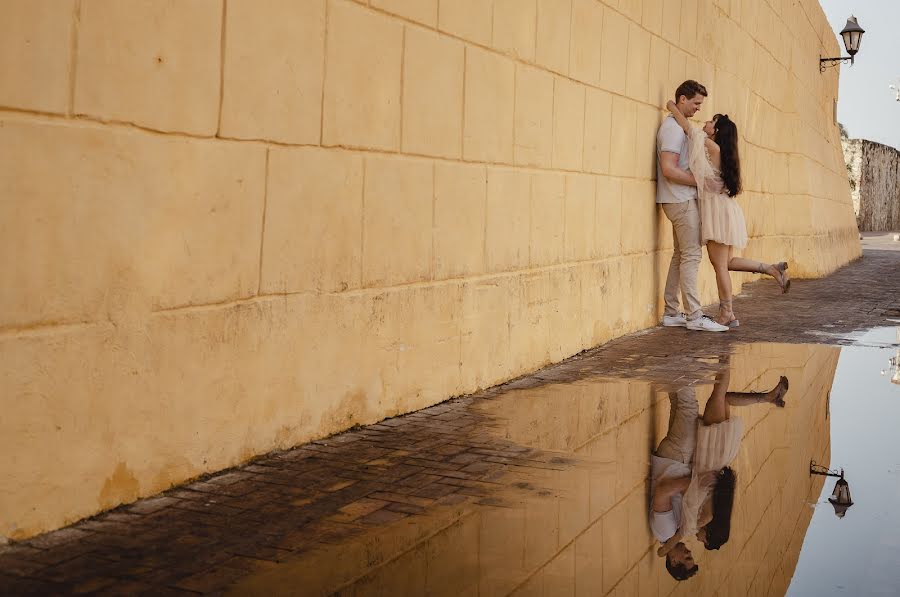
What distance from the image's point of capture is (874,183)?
38438 millimetres

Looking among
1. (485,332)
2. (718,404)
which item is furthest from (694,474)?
(485,332)

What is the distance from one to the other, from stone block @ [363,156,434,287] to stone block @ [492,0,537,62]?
1141 mm

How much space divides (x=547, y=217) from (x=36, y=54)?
13.5ft

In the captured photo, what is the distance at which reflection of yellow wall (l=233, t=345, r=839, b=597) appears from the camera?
303cm

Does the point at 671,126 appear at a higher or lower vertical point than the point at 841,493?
higher

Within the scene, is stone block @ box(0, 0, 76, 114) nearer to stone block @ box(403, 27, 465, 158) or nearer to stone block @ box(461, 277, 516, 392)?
stone block @ box(403, 27, 465, 158)

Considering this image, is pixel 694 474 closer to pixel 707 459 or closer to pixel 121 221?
pixel 707 459

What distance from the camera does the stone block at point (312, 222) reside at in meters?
4.29

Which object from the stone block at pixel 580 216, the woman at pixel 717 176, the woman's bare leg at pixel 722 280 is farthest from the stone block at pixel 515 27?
the woman's bare leg at pixel 722 280

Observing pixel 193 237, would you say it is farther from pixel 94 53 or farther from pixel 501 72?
pixel 501 72

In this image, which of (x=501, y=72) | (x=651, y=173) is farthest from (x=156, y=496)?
(x=651, y=173)

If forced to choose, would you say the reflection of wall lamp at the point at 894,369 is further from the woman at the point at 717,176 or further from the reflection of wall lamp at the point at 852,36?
the reflection of wall lamp at the point at 852,36

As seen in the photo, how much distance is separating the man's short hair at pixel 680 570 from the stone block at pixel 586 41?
14.8 ft

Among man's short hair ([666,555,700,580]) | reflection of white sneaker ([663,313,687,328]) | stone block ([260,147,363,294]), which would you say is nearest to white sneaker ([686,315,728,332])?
reflection of white sneaker ([663,313,687,328])
